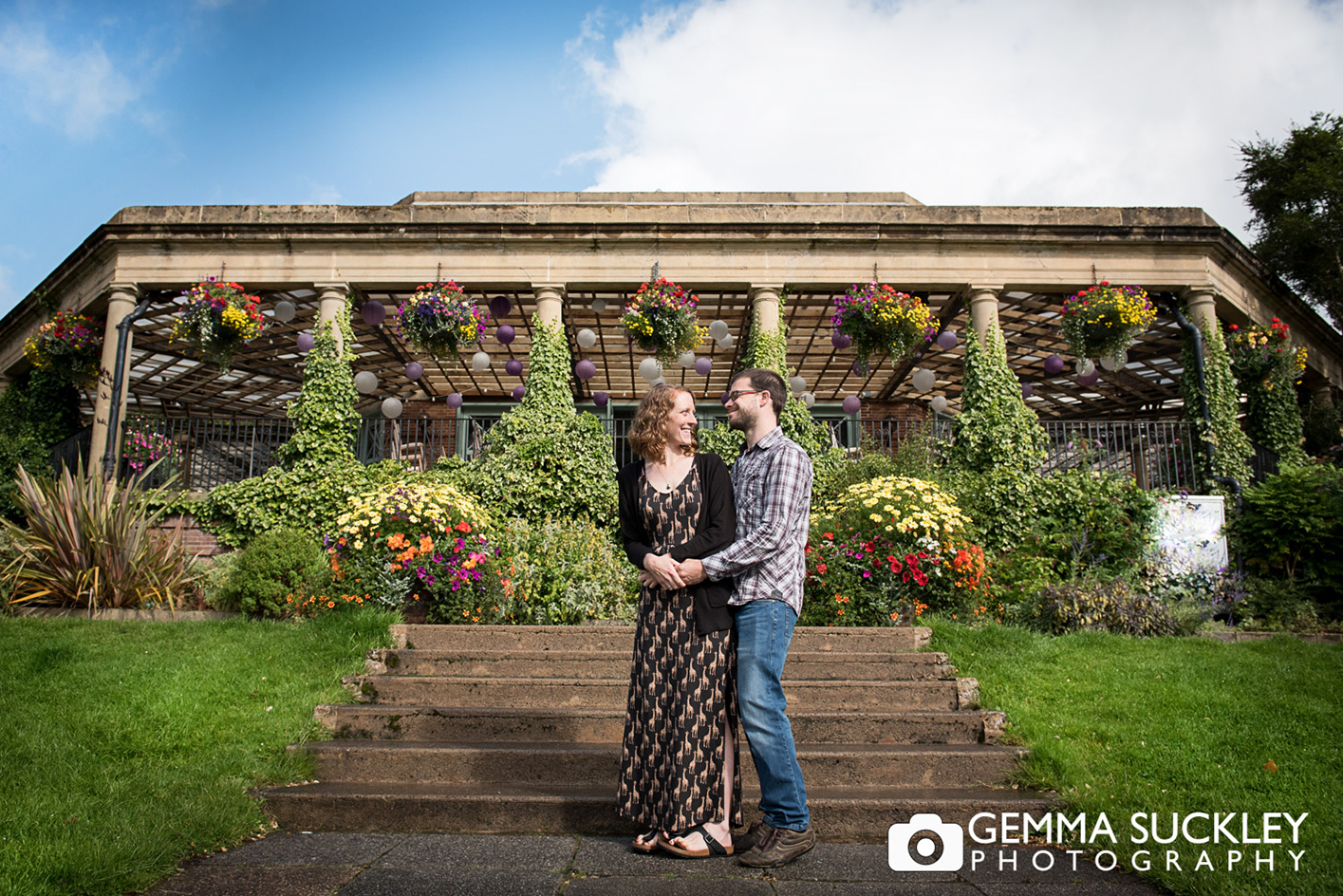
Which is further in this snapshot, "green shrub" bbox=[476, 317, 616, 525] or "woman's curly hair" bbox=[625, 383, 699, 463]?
"green shrub" bbox=[476, 317, 616, 525]

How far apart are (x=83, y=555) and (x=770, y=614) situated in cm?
753

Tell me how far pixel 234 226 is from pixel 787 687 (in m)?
10.4

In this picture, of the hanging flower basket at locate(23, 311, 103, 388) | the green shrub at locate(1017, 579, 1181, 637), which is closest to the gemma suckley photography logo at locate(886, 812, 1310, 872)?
the green shrub at locate(1017, 579, 1181, 637)

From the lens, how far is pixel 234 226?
11008 millimetres

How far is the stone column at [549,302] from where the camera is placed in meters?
10.9

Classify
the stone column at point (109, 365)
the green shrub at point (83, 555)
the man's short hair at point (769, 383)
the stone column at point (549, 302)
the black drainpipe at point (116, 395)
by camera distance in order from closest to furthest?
the man's short hair at point (769, 383) → the green shrub at point (83, 555) → the black drainpipe at point (116, 395) → the stone column at point (109, 365) → the stone column at point (549, 302)

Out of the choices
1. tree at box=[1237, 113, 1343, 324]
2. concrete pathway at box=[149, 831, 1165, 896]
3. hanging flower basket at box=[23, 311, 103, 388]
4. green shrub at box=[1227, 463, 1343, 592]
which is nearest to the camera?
concrete pathway at box=[149, 831, 1165, 896]

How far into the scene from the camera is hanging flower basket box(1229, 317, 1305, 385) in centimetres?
1112

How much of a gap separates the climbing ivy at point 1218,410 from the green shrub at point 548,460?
8025 millimetres

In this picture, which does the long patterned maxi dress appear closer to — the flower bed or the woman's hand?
the woman's hand

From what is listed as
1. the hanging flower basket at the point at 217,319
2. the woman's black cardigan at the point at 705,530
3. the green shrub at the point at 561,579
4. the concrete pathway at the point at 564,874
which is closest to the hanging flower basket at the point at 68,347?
the hanging flower basket at the point at 217,319

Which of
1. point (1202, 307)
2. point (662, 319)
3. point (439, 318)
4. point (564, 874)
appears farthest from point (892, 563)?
point (1202, 307)

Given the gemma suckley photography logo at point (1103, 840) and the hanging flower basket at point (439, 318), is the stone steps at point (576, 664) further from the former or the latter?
the hanging flower basket at point (439, 318)

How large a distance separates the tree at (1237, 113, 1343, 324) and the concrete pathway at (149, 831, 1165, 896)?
1554 centimetres
